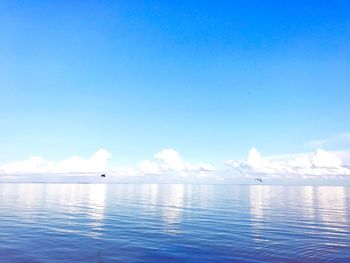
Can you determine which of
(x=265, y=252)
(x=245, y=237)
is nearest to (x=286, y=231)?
(x=245, y=237)

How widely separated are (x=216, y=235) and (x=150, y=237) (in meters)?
9.34

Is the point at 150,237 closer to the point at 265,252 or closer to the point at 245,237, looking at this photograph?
the point at 245,237

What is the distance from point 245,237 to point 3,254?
97.1 feet

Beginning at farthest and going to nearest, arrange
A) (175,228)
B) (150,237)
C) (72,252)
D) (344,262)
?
(175,228) → (150,237) → (72,252) → (344,262)

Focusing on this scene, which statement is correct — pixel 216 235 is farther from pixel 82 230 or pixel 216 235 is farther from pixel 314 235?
pixel 82 230

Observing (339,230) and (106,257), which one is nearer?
(106,257)

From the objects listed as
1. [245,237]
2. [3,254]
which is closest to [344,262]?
[245,237]

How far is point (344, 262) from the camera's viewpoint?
32.2m

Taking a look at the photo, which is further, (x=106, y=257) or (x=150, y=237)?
(x=150, y=237)

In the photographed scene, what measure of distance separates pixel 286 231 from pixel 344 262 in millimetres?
18662

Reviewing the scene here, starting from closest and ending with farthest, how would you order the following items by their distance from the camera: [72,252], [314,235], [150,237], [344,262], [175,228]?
[344,262]
[72,252]
[150,237]
[314,235]
[175,228]

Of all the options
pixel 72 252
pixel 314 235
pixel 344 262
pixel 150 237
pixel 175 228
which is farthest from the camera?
pixel 175 228

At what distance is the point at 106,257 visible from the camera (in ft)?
108

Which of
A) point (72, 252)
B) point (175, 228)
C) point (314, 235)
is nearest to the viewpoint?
point (72, 252)
